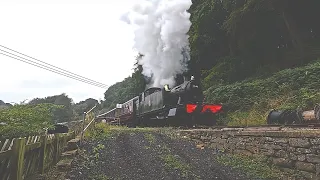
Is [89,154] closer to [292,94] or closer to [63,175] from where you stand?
[63,175]

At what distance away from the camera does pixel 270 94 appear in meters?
12.2

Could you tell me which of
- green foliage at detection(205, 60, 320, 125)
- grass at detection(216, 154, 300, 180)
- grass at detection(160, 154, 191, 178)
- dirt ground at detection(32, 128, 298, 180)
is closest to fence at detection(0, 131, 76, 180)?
dirt ground at detection(32, 128, 298, 180)

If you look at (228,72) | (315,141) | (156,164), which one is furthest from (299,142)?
(228,72)

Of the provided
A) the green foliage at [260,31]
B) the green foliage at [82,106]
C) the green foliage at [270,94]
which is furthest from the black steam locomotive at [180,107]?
the green foliage at [82,106]

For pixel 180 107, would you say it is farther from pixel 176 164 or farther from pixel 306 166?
pixel 306 166

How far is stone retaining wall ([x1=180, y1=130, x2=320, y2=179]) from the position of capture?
4848mm

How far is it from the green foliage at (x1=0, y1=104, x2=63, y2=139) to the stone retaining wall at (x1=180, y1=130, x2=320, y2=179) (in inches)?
175

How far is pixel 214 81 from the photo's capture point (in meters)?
17.6

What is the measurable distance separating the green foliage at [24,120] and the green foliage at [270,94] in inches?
291

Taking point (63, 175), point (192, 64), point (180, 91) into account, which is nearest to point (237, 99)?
point (180, 91)

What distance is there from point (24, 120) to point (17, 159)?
3.02 meters

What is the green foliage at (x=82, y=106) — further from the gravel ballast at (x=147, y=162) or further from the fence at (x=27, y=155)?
the fence at (x=27, y=155)

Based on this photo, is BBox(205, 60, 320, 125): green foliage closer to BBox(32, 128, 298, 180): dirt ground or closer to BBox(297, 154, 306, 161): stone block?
BBox(32, 128, 298, 180): dirt ground

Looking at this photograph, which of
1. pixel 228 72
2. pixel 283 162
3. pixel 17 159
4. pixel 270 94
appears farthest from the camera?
pixel 228 72
